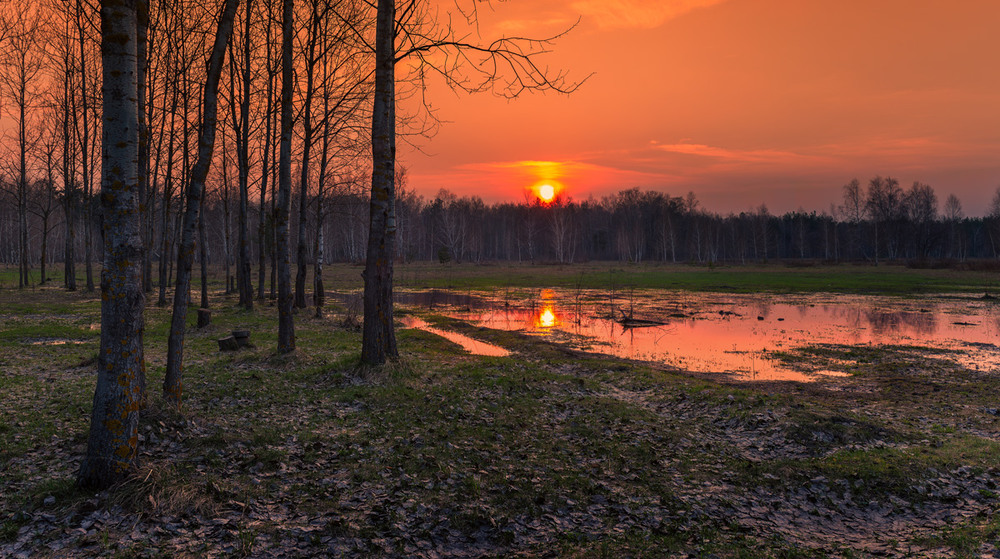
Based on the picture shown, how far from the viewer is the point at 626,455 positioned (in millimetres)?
8352

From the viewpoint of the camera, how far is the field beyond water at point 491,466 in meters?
5.64

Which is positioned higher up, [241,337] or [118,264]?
[118,264]

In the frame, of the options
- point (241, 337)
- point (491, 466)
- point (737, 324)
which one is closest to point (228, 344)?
point (241, 337)

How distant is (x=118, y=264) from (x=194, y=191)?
12.2 feet

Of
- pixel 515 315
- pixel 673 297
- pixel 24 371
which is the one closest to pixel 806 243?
pixel 673 297

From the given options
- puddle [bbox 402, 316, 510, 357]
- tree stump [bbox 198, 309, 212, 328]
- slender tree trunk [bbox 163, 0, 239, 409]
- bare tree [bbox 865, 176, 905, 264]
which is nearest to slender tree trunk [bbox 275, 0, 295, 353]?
slender tree trunk [bbox 163, 0, 239, 409]

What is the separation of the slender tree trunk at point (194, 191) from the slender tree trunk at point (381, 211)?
3641mm

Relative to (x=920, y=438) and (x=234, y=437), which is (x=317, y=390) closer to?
(x=234, y=437)

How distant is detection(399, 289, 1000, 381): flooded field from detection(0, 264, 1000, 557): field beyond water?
524 centimetres

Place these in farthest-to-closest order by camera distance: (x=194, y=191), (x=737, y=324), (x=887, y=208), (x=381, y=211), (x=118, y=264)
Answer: (x=887, y=208) < (x=737, y=324) < (x=381, y=211) < (x=194, y=191) < (x=118, y=264)

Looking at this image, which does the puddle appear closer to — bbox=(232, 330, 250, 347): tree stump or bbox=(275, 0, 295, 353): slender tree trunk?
bbox=(275, 0, 295, 353): slender tree trunk

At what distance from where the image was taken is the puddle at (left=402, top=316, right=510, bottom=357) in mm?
19452

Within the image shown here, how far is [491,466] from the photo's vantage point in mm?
7680

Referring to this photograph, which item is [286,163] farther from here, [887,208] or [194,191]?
[887,208]
